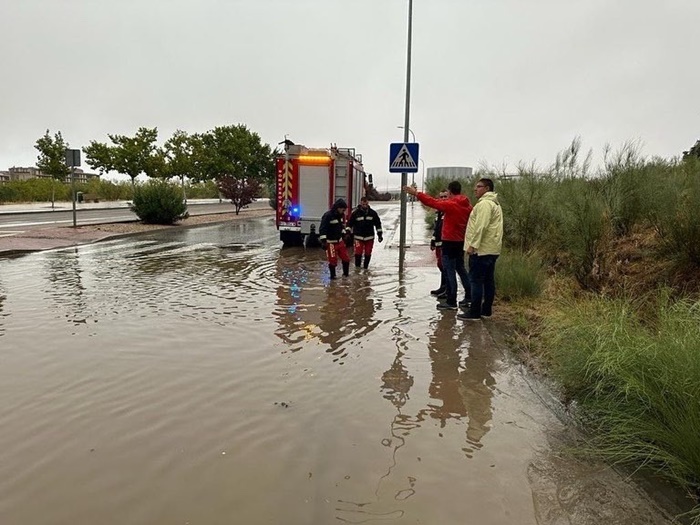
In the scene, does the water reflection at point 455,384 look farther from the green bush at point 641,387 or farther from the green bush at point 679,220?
the green bush at point 679,220

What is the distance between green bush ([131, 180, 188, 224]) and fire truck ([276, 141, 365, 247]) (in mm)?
9798

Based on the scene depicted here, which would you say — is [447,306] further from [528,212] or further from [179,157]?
[179,157]

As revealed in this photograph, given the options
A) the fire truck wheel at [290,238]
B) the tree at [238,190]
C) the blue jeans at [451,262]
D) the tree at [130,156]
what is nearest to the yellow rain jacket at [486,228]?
the blue jeans at [451,262]

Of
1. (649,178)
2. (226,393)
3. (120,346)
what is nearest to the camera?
(226,393)

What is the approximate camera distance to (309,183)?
1449 cm

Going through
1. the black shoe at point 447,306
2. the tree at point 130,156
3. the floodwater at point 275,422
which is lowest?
the floodwater at point 275,422

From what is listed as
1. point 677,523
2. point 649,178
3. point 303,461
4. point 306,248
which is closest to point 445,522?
point 303,461

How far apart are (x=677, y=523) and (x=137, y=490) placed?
2.92 meters

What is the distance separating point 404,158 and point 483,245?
4.05 metres

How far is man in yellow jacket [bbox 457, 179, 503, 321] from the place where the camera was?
252 inches

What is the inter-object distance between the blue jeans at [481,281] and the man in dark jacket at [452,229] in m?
0.51

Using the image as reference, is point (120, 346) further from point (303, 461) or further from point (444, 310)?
point (444, 310)

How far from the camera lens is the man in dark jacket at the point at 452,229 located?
7.21 metres

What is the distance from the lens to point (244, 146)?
50.1 meters
